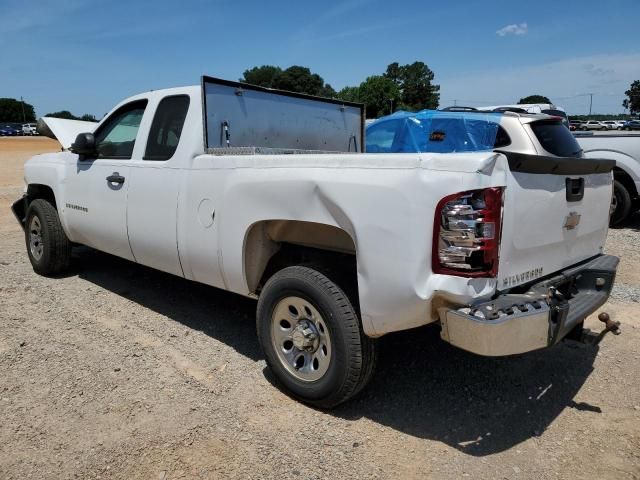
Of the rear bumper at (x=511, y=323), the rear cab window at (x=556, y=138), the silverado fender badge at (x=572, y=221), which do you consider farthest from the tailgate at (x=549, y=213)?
the rear cab window at (x=556, y=138)

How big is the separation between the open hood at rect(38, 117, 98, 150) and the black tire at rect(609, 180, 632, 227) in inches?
310

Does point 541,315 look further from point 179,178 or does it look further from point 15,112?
point 15,112

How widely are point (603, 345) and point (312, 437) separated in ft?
8.93

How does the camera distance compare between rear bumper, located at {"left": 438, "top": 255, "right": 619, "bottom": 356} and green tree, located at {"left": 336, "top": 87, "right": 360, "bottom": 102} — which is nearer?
rear bumper, located at {"left": 438, "top": 255, "right": 619, "bottom": 356}

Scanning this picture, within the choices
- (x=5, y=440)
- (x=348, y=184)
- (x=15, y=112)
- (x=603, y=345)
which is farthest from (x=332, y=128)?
(x=15, y=112)

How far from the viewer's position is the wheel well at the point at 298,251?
3255 millimetres

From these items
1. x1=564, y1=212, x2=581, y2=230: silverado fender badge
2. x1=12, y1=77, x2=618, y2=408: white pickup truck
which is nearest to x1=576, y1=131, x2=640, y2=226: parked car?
x1=12, y1=77, x2=618, y2=408: white pickup truck

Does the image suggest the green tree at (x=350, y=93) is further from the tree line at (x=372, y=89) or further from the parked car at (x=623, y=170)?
the parked car at (x=623, y=170)

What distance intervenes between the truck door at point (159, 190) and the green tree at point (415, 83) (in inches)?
3944

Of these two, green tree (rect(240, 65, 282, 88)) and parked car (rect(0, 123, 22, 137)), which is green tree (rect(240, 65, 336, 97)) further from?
parked car (rect(0, 123, 22, 137))

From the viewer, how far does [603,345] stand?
4371 mm

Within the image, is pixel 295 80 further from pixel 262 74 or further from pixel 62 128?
pixel 62 128

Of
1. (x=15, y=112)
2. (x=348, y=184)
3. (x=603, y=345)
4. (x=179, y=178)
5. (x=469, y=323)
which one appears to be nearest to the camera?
(x=469, y=323)

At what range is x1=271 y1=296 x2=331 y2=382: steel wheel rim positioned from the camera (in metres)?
3.20
